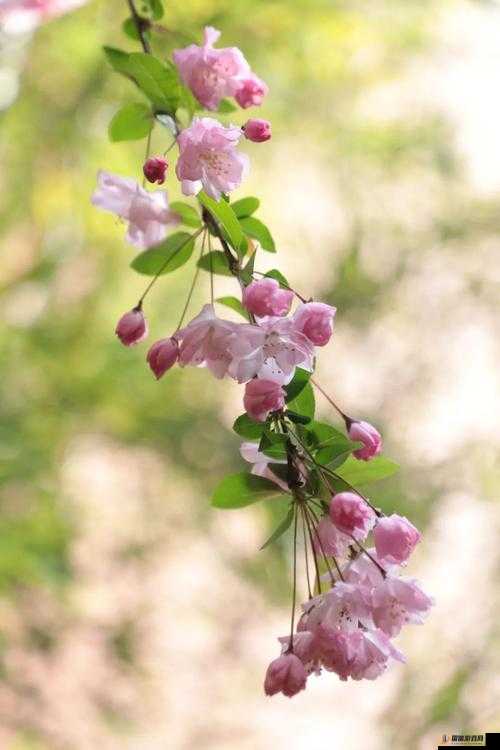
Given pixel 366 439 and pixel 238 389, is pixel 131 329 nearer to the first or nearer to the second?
pixel 366 439

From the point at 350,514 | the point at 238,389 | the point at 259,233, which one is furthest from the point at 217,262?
the point at 238,389

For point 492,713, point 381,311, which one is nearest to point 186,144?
point 492,713

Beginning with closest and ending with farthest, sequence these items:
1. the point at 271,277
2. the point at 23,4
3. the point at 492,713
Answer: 1. the point at 271,277
2. the point at 23,4
3. the point at 492,713

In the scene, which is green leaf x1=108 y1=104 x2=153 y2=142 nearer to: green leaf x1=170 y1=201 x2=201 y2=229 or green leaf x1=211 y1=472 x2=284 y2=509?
green leaf x1=170 y1=201 x2=201 y2=229

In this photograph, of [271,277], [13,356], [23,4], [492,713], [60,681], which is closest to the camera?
[271,277]

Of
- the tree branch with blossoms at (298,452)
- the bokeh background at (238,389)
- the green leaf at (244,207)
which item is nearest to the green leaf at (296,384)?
the tree branch with blossoms at (298,452)

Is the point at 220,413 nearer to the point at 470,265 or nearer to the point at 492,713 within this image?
the point at 470,265
